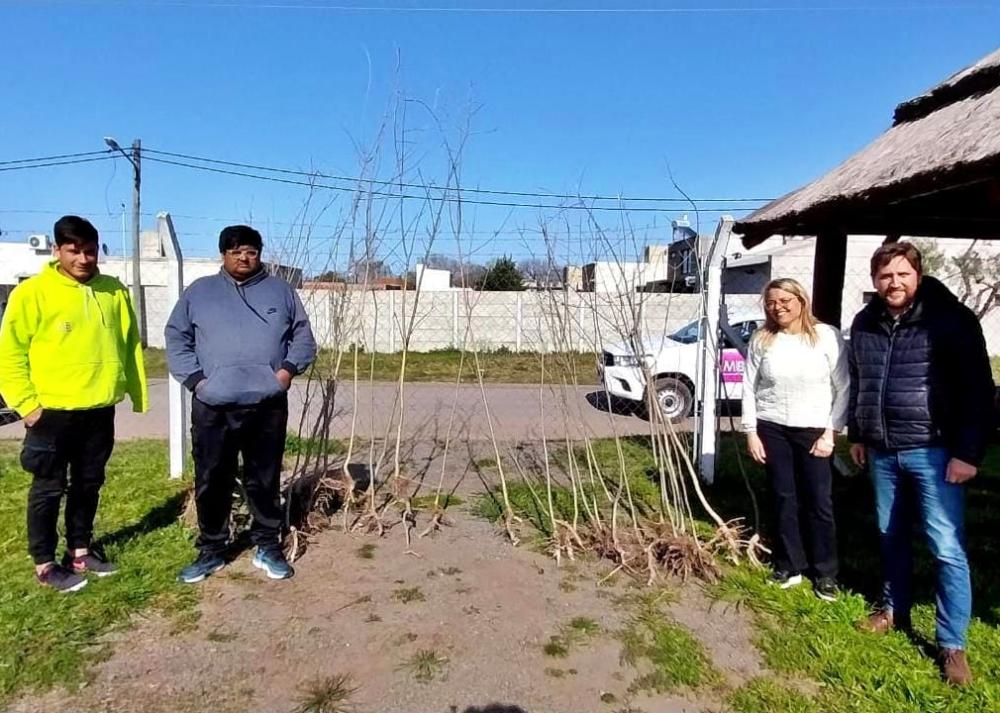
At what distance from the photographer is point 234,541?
392 cm

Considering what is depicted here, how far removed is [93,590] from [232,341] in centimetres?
144

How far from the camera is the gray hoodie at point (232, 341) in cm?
316

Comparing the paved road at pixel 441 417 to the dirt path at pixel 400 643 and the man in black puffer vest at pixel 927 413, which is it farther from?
the man in black puffer vest at pixel 927 413

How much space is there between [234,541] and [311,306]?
6.55ft

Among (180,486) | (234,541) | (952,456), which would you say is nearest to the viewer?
(952,456)

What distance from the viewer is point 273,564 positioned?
351 centimetres

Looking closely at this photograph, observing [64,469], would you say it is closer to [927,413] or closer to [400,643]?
[400,643]

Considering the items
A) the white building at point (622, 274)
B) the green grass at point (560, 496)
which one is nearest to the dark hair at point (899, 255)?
the white building at point (622, 274)

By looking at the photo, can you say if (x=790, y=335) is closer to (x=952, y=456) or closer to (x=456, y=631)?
(x=952, y=456)

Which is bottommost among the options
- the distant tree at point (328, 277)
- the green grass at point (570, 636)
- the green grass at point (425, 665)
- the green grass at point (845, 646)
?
the green grass at point (425, 665)

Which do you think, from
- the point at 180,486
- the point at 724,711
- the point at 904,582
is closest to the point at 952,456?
the point at 904,582

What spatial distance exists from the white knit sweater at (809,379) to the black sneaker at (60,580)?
3.67m

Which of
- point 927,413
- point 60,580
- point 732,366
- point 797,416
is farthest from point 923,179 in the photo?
point 732,366

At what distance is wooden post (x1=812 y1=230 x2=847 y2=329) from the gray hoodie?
348cm
